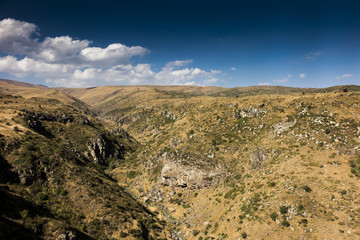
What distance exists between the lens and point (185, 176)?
62.3 meters

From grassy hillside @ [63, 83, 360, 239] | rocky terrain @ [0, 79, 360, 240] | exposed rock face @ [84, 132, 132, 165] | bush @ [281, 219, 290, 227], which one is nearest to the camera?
bush @ [281, 219, 290, 227]

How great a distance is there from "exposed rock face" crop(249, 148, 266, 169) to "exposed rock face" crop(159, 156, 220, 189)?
1297 cm

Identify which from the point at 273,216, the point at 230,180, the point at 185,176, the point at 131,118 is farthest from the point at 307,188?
the point at 131,118

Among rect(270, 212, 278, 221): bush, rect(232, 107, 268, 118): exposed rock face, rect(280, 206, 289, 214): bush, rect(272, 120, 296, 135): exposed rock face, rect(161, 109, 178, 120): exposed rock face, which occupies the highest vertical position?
rect(232, 107, 268, 118): exposed rock face

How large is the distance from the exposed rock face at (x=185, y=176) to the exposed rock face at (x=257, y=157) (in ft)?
42.6

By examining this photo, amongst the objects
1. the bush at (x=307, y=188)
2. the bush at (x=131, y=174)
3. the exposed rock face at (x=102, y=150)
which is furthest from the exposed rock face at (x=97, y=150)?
the bush at (x=307, y=188)

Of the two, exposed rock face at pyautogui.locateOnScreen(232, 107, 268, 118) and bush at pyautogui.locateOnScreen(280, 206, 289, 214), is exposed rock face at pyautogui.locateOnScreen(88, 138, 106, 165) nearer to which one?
exposed rock face at pyautogui.locateOnScreen(232, 107, 268, 118)

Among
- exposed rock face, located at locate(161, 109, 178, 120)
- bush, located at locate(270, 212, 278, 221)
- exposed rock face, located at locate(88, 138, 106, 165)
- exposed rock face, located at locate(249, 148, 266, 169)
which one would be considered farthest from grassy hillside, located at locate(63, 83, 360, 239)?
exposed rock face, located at locate(161, 109, 178, 120)

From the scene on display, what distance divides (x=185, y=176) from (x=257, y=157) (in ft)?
92.4

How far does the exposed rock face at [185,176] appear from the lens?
57.7 meters

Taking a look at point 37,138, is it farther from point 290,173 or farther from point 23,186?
point 290,173

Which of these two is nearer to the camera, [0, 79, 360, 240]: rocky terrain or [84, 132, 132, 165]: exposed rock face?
[0, 79, 360, 240]: rocky terrain

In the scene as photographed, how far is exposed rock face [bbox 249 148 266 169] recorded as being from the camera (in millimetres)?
49844

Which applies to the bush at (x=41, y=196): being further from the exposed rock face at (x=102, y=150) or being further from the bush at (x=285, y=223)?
the bush at (x=285, y=223)
